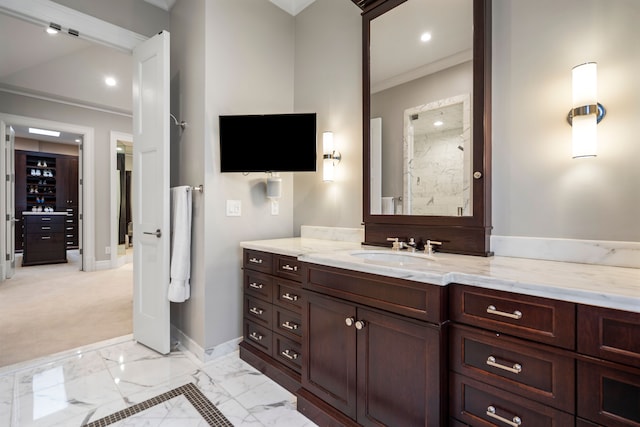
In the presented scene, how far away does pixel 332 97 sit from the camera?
2.46 meters

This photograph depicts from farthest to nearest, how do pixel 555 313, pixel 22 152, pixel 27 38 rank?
pixel 22 152
pixel 27 38
pixel 555 313

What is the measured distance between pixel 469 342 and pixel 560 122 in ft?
3.71

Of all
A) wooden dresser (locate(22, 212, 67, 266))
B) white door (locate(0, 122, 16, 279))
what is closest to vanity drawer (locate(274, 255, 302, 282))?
white door (locate(0, 122, 16, 279))

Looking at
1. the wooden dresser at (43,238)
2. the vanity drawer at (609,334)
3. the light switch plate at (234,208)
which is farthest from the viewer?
the wooden dresser at (43,238)

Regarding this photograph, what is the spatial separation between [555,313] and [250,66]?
253 centimetres

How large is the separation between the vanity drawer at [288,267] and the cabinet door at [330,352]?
228mm

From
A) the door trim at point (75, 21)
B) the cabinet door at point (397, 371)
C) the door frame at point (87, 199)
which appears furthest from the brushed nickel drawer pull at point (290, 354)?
the door frame at point (87, 199)

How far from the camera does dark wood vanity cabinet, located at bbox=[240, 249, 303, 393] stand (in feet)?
6.20

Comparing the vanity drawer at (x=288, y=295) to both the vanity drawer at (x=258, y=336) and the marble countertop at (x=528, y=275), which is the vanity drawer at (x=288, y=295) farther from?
the marble countertop at (x=528, y=275)

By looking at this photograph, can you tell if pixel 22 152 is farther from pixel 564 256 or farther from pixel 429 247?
pixel 564 256

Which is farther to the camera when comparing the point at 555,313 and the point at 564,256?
the point at 564,256

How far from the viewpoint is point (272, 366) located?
6.57 feet

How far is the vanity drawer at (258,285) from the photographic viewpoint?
2.08 m

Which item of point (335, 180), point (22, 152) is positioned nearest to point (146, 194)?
point (335, 180)
